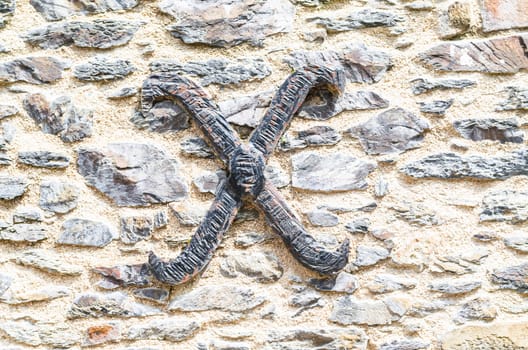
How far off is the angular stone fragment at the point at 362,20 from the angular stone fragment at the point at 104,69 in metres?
0.67

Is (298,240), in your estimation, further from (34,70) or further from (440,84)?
(34,70)

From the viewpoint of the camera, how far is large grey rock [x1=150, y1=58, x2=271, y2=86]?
1894 mm

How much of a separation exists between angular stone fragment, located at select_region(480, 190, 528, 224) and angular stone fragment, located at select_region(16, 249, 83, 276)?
141 cm

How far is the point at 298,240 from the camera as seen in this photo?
1.82 m

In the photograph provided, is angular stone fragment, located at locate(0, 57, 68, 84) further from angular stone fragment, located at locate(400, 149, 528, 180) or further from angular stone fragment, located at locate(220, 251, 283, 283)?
angular stone fragment, located at locate(400, 149, 528, 180)

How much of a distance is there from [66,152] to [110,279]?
0.46m

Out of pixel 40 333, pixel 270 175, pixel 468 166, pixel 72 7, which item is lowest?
pixel 40 333

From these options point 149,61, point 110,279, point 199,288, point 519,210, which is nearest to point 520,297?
point 519,210

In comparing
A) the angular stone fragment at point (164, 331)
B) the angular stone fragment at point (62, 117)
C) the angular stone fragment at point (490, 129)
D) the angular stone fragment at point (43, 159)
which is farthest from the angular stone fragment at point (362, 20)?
the angular stone fragment at point (164, 331)

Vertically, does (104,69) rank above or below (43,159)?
above

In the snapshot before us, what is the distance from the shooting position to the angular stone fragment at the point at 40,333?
181 centimetres

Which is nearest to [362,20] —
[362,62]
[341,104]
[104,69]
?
[362,62]

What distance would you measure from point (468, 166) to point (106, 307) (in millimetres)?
1334

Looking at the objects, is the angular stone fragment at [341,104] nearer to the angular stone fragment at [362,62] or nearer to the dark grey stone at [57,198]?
the angular stone fragment at [362,62]
